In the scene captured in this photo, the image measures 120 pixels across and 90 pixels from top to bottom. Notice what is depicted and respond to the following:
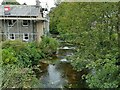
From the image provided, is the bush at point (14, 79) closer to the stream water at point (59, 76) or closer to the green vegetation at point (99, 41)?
the green vegetation at point (99, 41)

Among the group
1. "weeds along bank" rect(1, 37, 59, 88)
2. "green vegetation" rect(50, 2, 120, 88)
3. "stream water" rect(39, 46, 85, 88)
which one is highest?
"green vegetation" rect(50, 2, 120, 88)

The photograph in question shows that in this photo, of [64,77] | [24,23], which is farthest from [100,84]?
[24,23]

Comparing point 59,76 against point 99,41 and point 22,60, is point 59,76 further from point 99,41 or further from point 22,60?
point 99,41

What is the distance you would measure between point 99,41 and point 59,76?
198cm

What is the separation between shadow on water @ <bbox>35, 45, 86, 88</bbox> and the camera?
12.4ft

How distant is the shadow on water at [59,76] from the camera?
3791 millimetres

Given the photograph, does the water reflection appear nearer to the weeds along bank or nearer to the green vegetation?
the weeds along bank

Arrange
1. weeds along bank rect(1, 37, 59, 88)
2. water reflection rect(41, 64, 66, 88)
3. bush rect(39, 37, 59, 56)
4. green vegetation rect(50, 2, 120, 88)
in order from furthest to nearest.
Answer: bush rect(39, 37, 59, 56)
water reflection rect(41, 64, 66, 88)
weeds along bank rect(1, 37, 59, 88)
green vegetation rect(50, 2, 120, 88)

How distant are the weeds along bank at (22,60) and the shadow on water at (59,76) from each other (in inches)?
10.1

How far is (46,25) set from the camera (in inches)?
337

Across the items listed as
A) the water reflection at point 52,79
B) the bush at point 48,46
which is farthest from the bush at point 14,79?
the bush at point 48,46

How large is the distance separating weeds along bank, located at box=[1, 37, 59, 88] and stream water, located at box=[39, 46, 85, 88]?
0.85 ft

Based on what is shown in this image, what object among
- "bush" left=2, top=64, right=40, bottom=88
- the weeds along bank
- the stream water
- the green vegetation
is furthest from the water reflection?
"bush" left=2, top=64, right=40, bottom=88

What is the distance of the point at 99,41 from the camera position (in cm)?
253
